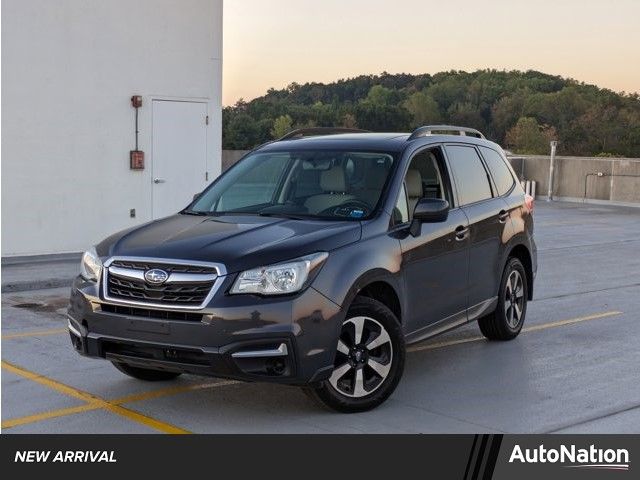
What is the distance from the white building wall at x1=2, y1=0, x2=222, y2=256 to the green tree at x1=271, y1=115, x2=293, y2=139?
40.5 metres

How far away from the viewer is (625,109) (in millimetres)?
86812

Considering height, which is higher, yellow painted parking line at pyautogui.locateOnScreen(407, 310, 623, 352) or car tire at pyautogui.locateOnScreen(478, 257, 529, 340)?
car tire at pyautogui.locateOnScreen(478, 257, 529, 340)

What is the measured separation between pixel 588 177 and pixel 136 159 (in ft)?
62.9

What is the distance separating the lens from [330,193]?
751cm

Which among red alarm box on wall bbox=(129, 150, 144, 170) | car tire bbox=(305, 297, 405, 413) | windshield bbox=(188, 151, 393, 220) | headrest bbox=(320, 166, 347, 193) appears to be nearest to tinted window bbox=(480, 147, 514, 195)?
windshield bbox=(188, 151, 393, 220)

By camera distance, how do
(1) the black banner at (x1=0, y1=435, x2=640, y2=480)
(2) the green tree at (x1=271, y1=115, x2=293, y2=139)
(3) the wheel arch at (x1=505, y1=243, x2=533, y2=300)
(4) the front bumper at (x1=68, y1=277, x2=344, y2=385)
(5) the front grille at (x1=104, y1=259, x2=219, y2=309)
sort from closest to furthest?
(1) the black banner at (x1=0, y1=435, x2=640, y2=480) → (4) the front bumper at (x1=68, y1=277, x2=344, y2=385) → (5) the front grille at (x1=104, y1=259, x2=219, y2=309) → (3) the wheel arch at (x1=505, y1=243, x2=533, y2=300) → (2) the green tree at (x1=271, y1=115, x2=293, y2=139)

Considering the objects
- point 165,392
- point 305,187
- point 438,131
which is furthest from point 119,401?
point 438,131

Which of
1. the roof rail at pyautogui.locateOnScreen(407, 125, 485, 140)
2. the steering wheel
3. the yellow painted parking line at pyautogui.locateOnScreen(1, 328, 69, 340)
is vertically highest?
the roof rail at pyautogui.locateOnScreen(407, 125, 485, 140)

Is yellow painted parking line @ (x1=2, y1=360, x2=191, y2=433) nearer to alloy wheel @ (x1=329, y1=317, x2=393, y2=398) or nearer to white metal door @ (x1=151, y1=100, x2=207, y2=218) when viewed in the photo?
alloy wheel @ (x1=329, y1=317, x2=393, y2=398)

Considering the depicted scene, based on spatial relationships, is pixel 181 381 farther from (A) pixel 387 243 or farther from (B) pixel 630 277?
(B) pixel 630 277

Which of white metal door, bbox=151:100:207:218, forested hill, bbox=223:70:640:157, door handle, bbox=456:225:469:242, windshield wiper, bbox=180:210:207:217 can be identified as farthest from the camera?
forested hill, bbox=223:70:640:157

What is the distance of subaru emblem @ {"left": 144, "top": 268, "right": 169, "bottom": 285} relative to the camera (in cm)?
636

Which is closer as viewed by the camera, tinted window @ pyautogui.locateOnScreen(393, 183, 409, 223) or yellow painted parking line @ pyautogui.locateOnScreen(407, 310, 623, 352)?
tinted window @ pyautogui.locateOnScreen(393, 183, 409, 223)

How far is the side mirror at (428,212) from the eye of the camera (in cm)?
733
